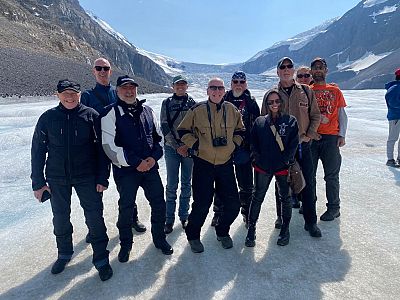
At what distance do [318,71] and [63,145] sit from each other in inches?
125

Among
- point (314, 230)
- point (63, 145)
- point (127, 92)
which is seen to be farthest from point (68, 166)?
point (314, 230)

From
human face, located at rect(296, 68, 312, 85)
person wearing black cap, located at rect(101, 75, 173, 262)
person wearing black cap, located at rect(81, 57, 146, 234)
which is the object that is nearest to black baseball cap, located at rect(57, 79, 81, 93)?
person wearing black cap, located at rect(101, 75, 173, 262)

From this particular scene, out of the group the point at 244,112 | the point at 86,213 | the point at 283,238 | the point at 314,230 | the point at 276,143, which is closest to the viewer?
the point at 86,213

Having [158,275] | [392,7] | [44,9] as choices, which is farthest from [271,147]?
[392,7]

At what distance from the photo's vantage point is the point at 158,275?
3.42m

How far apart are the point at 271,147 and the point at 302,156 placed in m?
0.62

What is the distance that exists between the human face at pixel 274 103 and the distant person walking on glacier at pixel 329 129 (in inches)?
34.6

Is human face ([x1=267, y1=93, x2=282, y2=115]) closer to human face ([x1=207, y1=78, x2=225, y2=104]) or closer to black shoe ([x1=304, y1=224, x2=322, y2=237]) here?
human face ([x1=207, y1=78, x2=225, y2=104])

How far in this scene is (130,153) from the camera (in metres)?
3.49

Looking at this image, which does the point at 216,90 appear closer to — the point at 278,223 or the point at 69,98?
the point at 69,98

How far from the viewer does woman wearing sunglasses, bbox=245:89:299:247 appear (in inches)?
147

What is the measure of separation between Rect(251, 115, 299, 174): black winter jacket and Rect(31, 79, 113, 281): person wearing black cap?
174cm

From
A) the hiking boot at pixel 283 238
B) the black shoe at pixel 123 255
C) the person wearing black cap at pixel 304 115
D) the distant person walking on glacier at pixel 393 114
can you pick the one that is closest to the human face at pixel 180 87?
the person wearing black cap at pixel 304 115

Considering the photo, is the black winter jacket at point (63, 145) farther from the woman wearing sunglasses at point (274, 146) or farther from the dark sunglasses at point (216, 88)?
the woman wearing sunglasses at point (274, 146)
